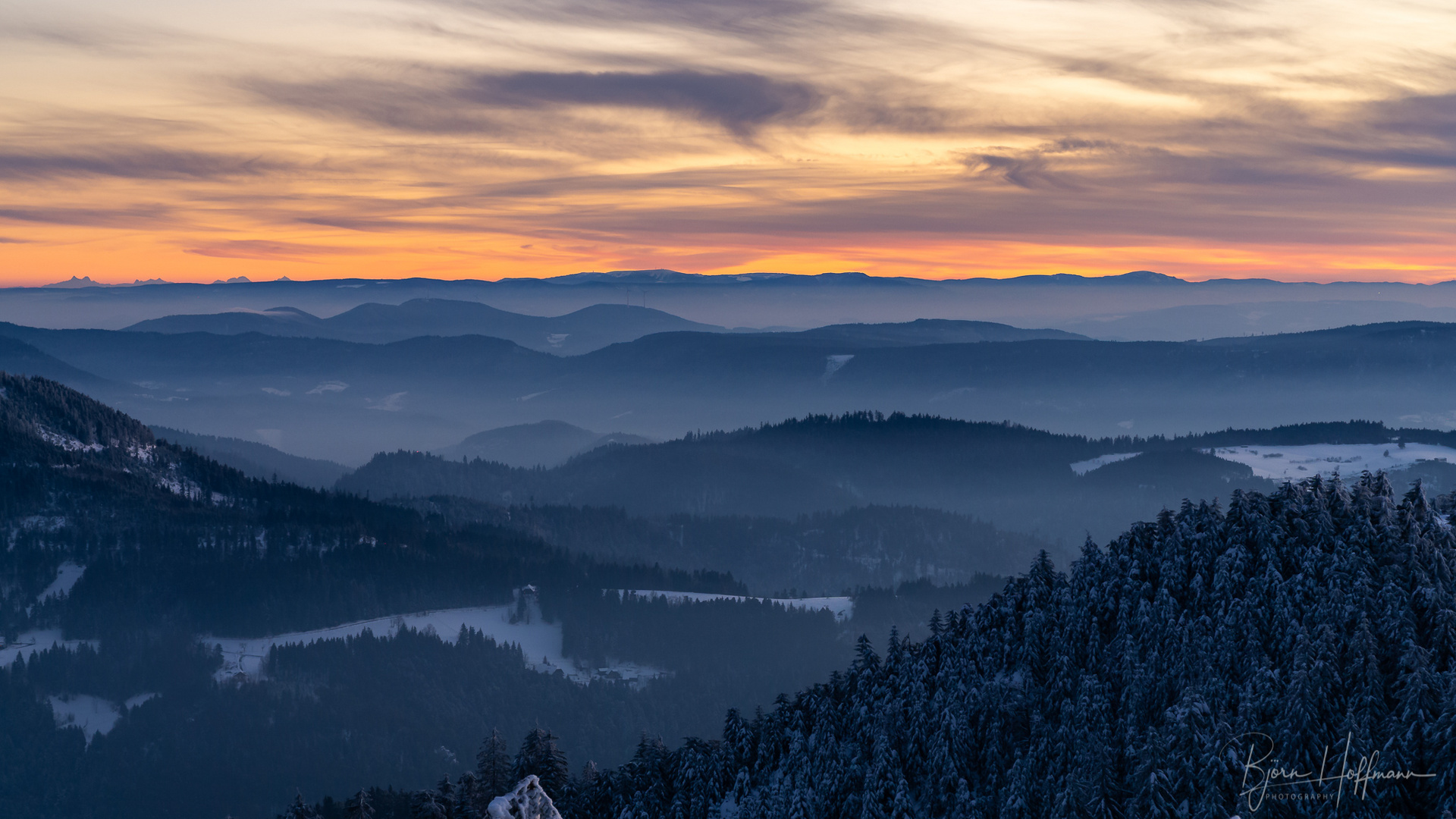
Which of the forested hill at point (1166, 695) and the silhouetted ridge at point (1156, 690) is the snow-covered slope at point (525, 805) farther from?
the silhouetted ridge at point (1156, 690)

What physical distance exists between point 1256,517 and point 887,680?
102 feet

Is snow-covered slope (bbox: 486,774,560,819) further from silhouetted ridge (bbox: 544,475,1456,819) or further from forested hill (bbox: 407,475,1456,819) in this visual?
silhouetted ridge (bbox: 544,475,1456,819)

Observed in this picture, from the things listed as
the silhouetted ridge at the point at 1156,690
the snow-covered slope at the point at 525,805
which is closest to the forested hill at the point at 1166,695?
the silhouetted ridge at the point at 1156,690

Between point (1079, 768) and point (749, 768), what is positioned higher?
point (1079, 768)

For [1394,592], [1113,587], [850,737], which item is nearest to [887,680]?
[850,737]

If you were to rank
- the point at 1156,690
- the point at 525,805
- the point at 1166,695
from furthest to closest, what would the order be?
the point at 525,805 < the point at 1156,690 < the point at 1166,695

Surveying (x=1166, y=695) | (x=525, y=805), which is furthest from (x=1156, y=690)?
(x=525, y=805)

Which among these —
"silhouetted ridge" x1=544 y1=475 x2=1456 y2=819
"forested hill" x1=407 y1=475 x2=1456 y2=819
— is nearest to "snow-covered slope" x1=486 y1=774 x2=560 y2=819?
"forested hill" x1=407 y1=475 x2=1456 y2=819

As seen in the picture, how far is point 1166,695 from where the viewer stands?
7275 cm

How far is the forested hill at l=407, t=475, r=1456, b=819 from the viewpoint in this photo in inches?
2491

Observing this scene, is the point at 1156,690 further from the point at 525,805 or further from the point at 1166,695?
the point at 525,805

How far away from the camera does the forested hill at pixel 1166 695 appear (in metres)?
63.3

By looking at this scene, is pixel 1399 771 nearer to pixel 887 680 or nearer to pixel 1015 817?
pixel 1015 817

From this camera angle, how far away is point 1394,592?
233 feet
